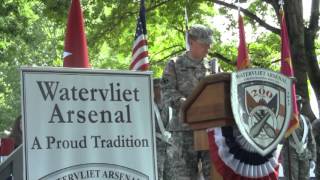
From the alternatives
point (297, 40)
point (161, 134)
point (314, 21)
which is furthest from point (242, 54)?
point (314, 21)

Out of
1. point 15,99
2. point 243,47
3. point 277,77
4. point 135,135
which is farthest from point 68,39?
point 15,99

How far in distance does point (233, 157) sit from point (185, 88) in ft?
4.34

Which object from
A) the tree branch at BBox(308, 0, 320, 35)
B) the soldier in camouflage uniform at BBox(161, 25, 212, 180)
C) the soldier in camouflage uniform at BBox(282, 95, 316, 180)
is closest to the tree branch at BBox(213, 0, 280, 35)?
the tree branch at BBox(308, 0, 320, 35)

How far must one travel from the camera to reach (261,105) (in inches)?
195

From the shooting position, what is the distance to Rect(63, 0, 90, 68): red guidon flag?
5.24 m

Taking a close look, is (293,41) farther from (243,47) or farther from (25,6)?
(25,6)

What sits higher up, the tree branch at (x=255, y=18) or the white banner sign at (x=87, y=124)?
the tree branch at (x=255, y=18)

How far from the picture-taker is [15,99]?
40.4m

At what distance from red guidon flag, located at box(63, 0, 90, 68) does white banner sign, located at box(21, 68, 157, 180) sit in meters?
0.72

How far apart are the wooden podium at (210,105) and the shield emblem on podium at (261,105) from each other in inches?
3.8

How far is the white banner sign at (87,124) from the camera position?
4242mm

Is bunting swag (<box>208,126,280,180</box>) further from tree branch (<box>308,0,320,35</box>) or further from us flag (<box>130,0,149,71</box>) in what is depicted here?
tree branch (<box>308,0,320,35</box>)

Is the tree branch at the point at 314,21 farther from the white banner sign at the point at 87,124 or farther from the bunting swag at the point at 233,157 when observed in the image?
the white banner sign at the point at 87,124

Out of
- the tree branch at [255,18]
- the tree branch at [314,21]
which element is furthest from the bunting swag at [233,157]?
the tree branch at [255,18]
